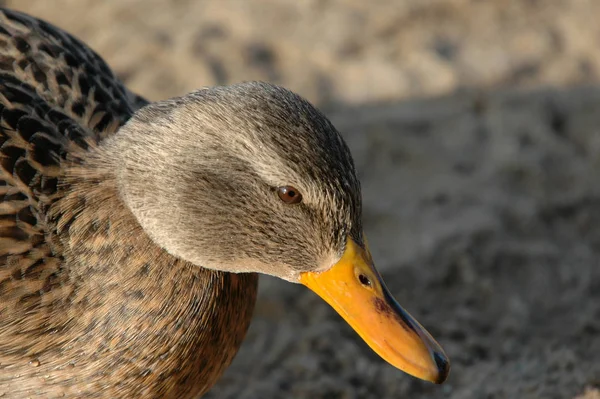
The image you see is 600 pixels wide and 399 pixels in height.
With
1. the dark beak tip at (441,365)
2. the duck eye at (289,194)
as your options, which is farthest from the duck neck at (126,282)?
the dark beak tip at (441,365)

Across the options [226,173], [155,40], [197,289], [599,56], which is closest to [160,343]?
[197,289]

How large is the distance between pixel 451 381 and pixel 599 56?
301 centimetres

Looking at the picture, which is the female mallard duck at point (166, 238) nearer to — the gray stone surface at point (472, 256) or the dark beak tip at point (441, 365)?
the dark beak tip at point (441, 365)

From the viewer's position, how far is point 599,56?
5.95 metres

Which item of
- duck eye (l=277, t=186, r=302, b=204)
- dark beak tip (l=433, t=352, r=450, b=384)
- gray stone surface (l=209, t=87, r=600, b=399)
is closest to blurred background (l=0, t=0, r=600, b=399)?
gray stone surface (l=209, t=87, r=600, b=399)

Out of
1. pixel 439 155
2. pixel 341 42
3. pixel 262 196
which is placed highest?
pixel 262 196

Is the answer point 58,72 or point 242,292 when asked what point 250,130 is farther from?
point 58,72

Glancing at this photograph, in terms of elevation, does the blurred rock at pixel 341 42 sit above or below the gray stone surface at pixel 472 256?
above

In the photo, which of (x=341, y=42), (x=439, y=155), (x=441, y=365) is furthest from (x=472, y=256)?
(x=341, y=42)

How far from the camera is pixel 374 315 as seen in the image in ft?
9.12

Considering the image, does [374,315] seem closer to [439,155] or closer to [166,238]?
[166,238]

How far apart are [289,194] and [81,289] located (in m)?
0.74

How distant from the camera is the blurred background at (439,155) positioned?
4043 mm

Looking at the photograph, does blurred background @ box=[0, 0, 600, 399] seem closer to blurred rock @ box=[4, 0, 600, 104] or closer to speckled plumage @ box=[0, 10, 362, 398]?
blurred rock @ box=[4, 0, 600, 104]
